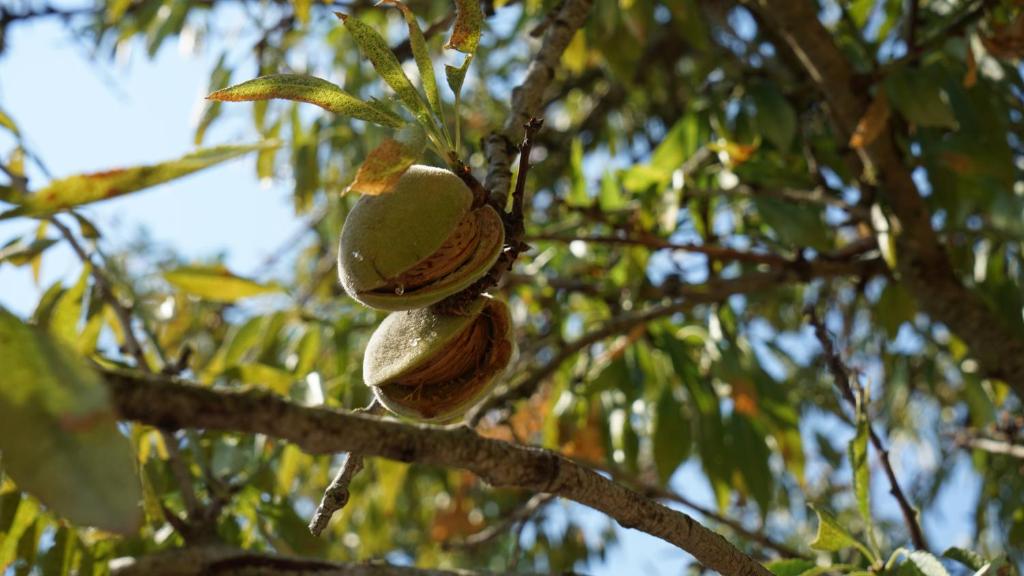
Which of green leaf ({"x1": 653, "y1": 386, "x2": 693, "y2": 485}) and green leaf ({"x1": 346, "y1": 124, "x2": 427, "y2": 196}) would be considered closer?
green leaf ({"x1": 346, "y1": 124, "x2": 427, "y2": 196})

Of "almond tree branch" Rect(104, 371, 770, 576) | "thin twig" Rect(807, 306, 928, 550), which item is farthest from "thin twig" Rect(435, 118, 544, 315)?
"thin twig" Rect(807, 306, 928, 550)

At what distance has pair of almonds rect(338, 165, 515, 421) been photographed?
965 mm

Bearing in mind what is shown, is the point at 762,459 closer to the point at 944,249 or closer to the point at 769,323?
the point at 944,249

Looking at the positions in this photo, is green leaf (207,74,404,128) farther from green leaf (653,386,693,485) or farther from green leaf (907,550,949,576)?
green leaf (653,386,693,485)

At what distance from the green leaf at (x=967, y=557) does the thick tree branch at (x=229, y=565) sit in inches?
31.6

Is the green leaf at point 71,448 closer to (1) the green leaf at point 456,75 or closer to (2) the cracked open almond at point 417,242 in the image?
(2) the cracked open almond at point 417,242

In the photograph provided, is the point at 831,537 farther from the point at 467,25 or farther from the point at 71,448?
the point at 71,448

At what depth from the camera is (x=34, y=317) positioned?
1.55 meters

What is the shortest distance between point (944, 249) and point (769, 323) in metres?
1.71

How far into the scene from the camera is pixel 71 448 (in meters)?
0.55

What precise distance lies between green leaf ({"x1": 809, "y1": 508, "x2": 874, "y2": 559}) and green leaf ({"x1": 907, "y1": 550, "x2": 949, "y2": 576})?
69 mm

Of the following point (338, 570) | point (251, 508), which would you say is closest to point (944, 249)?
point (251, 508)

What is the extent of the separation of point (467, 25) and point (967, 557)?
0.90 metres

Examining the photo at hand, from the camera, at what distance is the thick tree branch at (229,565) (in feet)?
2.22
